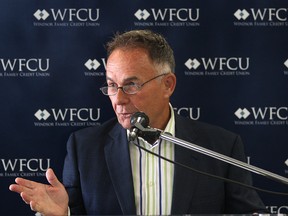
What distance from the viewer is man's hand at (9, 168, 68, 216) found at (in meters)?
2.21

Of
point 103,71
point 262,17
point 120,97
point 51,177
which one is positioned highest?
point 262,17

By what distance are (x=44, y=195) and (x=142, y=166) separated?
72 cm

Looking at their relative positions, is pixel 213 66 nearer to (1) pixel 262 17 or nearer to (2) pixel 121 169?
(1) pixel 262 17

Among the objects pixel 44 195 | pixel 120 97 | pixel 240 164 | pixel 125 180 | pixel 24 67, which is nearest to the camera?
pixel 240 164

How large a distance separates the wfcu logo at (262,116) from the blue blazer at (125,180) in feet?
2.11

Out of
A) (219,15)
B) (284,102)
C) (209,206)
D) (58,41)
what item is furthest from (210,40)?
(209,206)

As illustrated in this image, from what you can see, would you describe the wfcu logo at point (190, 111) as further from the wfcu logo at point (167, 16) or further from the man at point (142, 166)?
the man at point (142, 166)

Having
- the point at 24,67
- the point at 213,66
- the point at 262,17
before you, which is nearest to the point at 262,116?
the point at 213,66

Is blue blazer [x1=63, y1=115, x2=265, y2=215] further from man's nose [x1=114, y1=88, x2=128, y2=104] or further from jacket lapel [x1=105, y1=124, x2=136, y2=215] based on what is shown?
man's nose [x1=114, y1=88, x2=128, y2=104]

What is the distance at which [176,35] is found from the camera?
3.61 metres

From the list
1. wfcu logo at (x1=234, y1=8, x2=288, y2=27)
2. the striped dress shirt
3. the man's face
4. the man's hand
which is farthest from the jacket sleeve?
wfcu logo at (x1=234, y1=8, x2=288, y2=27)

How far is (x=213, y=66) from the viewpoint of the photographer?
3.62 metres

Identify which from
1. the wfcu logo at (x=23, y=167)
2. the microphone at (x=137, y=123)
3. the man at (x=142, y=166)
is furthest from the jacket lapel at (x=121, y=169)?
Answer: the microphone at (x=137, y=123)

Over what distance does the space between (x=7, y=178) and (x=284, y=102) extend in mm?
1908
